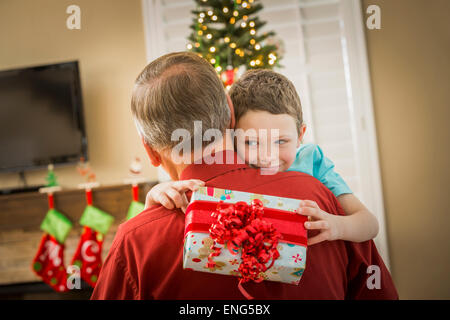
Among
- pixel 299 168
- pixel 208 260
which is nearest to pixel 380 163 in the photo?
pixel 299 168

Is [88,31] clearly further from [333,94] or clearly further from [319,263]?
[319,263]

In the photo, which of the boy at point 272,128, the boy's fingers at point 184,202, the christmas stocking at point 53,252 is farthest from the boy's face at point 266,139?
the christmas stocking at point 53,252

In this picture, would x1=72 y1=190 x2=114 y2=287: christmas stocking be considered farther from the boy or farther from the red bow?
the red bow

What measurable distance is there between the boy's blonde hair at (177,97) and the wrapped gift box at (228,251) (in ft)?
0.46

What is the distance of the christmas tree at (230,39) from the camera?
2074mm

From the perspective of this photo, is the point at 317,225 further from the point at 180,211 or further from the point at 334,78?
the point at 334,78

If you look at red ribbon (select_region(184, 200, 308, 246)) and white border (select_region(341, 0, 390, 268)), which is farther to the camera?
white border (select_region(341, 0, 390, 268))

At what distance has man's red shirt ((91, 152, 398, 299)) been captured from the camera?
0.66 metres

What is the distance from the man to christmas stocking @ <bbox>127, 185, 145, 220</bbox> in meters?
1.78

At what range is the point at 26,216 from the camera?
8.68ft

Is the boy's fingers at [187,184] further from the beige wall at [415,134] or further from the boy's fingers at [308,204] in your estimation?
the beige wall at [415,134]

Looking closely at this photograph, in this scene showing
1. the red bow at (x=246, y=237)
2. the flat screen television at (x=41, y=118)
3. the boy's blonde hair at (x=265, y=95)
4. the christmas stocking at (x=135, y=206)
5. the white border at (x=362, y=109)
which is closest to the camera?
the red bow at (x=246, y=237)

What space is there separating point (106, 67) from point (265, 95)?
7.99 feet

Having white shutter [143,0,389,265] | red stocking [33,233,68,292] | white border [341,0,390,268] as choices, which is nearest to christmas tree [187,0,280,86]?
white shutter [143,0,389,265]
